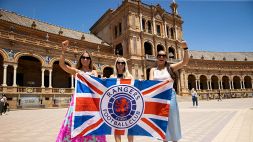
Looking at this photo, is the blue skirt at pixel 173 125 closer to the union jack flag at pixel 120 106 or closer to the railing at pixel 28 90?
the union jack flag at pixel 120 106

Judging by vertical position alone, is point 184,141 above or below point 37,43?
below

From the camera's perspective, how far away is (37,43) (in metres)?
24.9

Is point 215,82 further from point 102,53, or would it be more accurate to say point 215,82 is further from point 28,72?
point 28,72

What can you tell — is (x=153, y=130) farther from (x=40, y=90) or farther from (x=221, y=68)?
(x=221, y=68)

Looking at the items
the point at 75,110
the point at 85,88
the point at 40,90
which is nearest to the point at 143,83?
the point at 85,88

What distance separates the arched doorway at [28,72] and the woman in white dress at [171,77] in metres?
27.4

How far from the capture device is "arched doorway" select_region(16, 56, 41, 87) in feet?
93.1

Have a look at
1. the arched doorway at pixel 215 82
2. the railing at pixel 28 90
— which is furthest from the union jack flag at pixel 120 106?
the arched doorway at pixel 215 82

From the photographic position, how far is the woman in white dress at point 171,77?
3.72 m

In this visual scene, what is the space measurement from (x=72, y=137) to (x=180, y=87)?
1568 inches

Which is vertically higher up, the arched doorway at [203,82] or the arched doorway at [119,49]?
the arched doorway at [119,49]

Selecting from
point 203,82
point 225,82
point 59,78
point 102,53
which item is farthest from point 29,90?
point 225,82

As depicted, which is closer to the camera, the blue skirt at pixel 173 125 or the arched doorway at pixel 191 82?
the blue skirt at pixel 173 125

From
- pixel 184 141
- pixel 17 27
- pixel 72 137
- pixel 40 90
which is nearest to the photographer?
pixel 72 137
